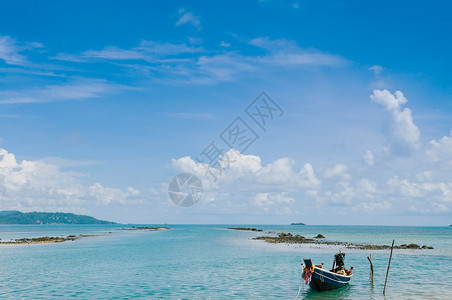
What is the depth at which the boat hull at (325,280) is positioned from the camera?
30078 millimetres

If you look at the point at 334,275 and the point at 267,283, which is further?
the point at 267,283

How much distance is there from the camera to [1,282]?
3522cm

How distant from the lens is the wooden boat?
2948 centimetres

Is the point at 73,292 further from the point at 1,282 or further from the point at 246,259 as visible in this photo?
the point at 246,259

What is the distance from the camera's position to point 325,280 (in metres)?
30.6

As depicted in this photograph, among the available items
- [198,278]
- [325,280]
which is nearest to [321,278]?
[325,280]

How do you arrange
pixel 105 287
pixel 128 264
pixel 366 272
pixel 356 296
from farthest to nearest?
pixel 128 264 → pixel 366 272 → pixel 105 287 → pixel 356 296

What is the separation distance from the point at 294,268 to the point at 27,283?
28275 millimetres

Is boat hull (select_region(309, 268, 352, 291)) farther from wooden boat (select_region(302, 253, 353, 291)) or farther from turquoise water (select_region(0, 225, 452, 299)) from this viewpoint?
turquoise water (select_region(0, 225, 452, 299))

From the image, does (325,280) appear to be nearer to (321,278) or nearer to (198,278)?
(321,278)

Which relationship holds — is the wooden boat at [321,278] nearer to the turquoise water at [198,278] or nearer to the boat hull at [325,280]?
the boat hull at [325,280]

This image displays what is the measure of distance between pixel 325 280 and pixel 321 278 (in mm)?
536

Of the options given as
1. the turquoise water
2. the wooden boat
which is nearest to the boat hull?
the wooden boat

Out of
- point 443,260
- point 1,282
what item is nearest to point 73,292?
point 1,282
